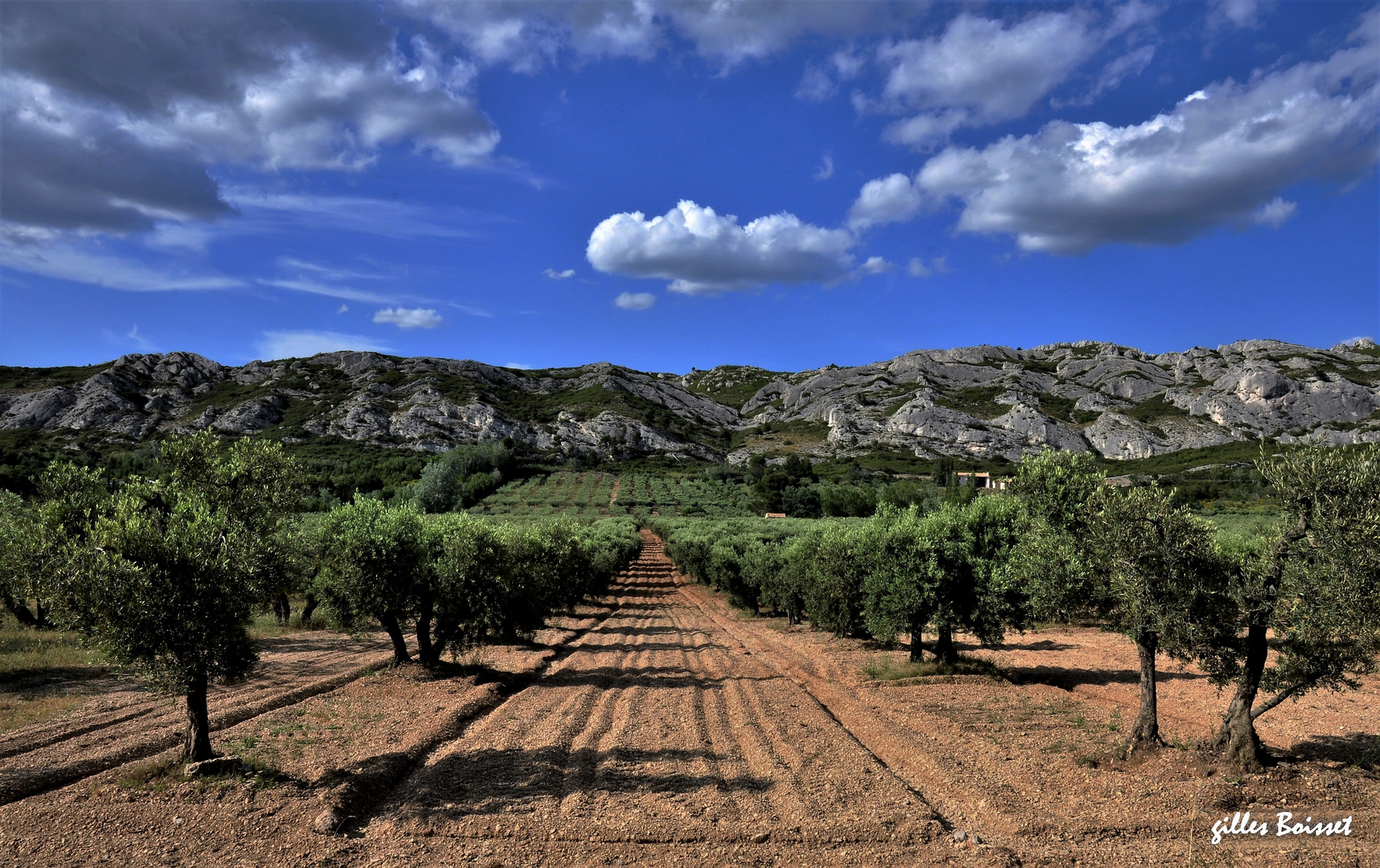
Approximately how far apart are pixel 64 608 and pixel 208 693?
10.4 m

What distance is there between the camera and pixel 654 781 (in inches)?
530

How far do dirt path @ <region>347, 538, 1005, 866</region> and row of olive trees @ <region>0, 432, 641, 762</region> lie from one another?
14.5 feet

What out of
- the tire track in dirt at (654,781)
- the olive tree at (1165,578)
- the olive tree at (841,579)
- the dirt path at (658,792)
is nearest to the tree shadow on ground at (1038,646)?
the olive tree at (841,579)

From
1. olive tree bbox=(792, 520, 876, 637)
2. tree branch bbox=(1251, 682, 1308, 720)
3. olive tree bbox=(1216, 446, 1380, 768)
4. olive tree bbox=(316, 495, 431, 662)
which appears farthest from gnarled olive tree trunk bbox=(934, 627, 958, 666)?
olive tree bbox=(316, 495, 431, 662)

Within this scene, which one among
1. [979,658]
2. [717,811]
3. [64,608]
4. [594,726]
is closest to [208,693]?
[64,608]

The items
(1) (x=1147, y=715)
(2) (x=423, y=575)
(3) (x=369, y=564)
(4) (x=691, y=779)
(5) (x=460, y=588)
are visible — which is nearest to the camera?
(4) (x=691, y=779)

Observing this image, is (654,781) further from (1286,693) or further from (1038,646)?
(1038,646)

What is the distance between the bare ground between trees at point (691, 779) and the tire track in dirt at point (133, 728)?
107mm

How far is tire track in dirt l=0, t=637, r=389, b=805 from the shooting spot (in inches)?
507

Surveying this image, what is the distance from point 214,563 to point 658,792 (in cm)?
988

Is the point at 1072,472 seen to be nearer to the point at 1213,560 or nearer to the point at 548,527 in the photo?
the point at 1213,560

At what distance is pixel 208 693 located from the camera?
1955 cm

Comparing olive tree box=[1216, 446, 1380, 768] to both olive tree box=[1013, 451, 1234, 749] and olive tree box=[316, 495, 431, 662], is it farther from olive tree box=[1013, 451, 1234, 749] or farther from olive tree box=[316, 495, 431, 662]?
olive tree box=[316, 495, 431, 662]

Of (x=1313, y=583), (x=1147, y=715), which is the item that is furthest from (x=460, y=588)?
(x=1313, y=583)
